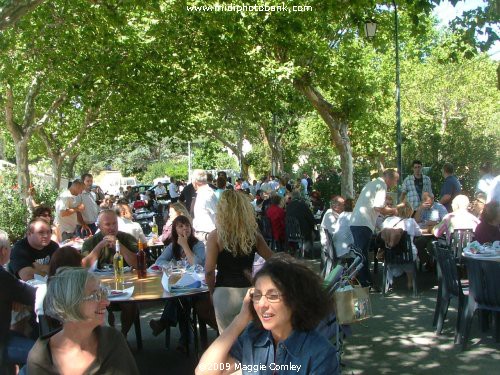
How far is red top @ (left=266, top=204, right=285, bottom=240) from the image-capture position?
12.2 m

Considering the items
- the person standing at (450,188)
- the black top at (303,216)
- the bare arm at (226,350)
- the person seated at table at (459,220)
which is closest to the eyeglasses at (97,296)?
the bare arm at (226,350)

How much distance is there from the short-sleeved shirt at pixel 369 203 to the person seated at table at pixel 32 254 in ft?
14.9

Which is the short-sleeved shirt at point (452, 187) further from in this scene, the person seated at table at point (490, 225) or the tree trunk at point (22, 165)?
the tree trunk at point (22, 165)

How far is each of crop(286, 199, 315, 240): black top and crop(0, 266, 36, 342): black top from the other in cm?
770

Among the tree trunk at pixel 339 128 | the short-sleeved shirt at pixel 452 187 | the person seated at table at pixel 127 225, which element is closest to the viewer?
the person seated at table at pixel 127 225

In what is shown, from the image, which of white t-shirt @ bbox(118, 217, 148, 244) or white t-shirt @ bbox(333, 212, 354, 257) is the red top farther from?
white t-shirt @ bbox(118, 217, 148, 244)

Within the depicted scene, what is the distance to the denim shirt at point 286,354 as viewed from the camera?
2.49 meters

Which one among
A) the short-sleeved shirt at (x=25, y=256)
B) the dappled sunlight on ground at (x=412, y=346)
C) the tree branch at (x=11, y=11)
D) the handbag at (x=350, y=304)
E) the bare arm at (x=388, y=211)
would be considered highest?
the tree branch at (x=11, y=11)

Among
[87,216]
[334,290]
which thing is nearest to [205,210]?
[87,216]

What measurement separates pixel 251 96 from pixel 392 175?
34.2 ft

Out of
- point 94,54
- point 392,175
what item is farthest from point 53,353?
point 94,54

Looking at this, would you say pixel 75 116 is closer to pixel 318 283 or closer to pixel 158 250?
pixel 158 250

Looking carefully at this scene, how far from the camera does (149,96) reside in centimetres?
1777

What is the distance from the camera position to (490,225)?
7059 mm
